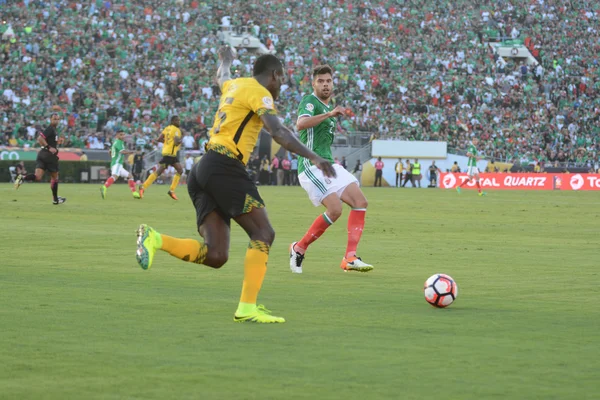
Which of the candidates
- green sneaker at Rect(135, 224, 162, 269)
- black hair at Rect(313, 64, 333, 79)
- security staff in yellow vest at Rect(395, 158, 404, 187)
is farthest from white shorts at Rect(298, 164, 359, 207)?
security staff in yellow vest at Rect(395, 158, 404, 187)

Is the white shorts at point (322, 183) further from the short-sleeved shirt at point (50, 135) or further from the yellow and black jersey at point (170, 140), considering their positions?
the yellow and black jersey at point (170, 140)

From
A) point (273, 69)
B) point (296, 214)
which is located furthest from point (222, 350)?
point (296, 214)

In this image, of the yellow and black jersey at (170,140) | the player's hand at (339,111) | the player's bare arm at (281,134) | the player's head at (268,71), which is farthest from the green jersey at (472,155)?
the player's bare arm at (281,134)

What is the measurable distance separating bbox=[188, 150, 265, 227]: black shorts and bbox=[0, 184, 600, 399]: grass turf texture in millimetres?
910

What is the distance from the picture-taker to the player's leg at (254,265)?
26.5 ft

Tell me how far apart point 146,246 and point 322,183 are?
5.38 m

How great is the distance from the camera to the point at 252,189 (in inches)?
324

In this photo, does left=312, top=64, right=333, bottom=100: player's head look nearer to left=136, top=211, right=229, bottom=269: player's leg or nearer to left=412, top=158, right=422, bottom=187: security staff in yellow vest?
left=136, top=211, right=229, bottom=269: player's leg

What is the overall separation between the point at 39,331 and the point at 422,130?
51.7 m

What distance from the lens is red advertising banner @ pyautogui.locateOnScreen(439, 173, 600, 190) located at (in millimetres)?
54125

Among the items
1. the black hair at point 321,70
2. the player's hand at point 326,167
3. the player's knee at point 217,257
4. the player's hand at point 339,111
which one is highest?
the black hair at point 321,70

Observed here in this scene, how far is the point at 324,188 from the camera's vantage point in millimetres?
13180

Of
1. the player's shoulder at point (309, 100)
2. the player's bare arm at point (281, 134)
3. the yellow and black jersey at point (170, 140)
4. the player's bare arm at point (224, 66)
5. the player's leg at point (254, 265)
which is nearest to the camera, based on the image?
the player's bare arm at point (281, 134)

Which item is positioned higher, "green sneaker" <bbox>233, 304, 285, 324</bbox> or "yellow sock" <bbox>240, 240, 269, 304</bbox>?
"yellow sock" <bbox>240, 240, 269, 304</bbox>
